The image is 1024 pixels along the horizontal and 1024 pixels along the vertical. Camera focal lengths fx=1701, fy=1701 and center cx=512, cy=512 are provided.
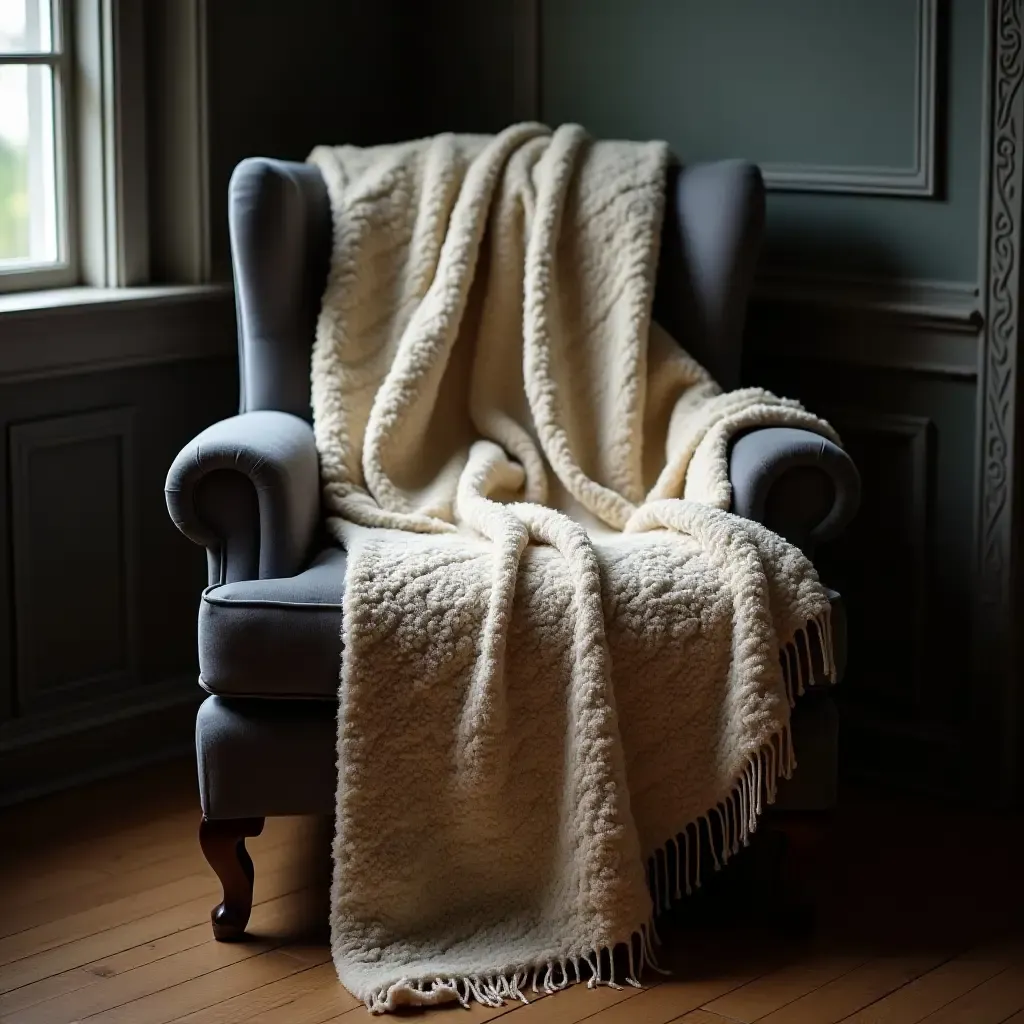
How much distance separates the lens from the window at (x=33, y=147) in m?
2.76

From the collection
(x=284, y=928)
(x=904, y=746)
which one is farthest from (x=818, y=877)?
(x=284, y=928)

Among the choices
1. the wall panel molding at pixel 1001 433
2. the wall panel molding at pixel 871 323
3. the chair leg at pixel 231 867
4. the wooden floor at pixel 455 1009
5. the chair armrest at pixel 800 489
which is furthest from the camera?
the wall panel molding at pixel 871 323

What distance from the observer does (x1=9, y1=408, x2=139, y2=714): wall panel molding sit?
272cm

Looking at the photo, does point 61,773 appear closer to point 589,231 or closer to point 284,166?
point 284,166

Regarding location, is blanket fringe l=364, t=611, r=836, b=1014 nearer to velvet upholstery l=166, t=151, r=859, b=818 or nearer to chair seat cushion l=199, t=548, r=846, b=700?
velvet upholstery l=166, t=151, r=859, b=818

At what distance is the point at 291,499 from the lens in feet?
7.53

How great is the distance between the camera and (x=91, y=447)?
2.80m

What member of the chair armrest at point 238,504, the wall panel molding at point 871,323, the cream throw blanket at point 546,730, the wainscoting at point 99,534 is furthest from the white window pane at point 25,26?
the wall panel molding at point 871,323

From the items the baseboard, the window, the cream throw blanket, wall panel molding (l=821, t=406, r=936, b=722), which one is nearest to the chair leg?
the cream throw blanket

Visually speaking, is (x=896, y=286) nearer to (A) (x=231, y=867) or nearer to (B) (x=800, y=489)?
(B) (x=800, y=489)

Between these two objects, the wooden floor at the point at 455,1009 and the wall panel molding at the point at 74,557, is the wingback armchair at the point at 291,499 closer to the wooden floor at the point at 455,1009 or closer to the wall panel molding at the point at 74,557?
the wooden floor at the point at 455,1009

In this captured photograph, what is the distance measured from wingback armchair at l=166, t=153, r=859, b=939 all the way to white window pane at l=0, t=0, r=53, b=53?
445 millimetres

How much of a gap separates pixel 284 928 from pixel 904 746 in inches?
44.5

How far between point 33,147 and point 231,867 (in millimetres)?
1289
